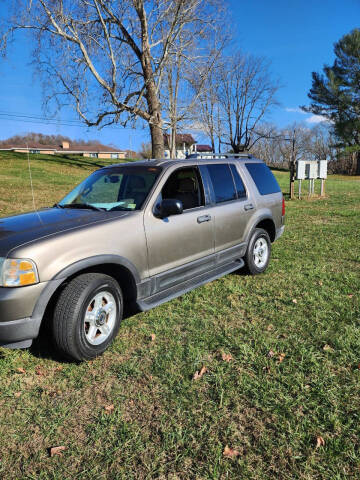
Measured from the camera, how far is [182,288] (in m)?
3.84

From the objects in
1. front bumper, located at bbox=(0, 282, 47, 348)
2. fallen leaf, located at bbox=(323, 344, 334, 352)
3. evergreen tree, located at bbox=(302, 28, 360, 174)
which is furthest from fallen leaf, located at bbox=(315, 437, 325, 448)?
evergreen tree, located at bbox=(302, 28, 360, 174)

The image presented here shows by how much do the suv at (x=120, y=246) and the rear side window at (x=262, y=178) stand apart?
66 millimetres

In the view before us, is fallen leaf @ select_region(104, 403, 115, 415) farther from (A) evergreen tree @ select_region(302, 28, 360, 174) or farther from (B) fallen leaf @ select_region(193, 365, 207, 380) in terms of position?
(A) evergreen tree @ select_region(302, 28, 360, 174)

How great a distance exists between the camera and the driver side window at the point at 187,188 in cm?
406

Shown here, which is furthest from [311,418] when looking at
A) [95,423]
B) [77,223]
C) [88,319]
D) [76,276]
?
[77,223]

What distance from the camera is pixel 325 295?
14.4ft

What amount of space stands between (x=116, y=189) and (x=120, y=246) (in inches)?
49.2

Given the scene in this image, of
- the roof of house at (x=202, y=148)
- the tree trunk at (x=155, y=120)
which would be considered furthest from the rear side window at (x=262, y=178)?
the roof of house at (x=202, y=148)

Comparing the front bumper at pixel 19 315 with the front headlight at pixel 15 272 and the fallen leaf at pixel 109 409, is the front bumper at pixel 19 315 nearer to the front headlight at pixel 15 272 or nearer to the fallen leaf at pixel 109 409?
the front headlight at pixel 15 272

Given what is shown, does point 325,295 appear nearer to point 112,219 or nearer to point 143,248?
point 143,248

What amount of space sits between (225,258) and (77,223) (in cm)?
214

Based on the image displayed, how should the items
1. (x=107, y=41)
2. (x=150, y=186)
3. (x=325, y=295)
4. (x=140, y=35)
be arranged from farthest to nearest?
(x=140, y=35), (x=107, y=41), (x=325, y=295), (x=150, y=186)

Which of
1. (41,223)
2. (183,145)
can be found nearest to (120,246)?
(41,223)

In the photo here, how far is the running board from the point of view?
3.41m
